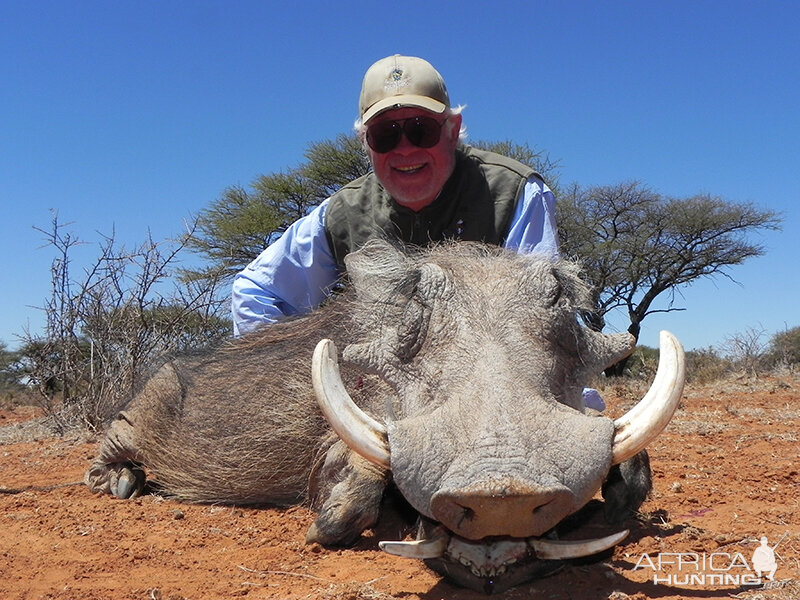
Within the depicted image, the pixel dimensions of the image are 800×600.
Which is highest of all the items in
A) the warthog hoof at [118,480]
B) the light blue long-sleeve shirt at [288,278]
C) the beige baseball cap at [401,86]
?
the beige baseball cap at [401,86]

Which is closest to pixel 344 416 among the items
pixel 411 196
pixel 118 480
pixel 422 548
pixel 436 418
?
pixel 436 418

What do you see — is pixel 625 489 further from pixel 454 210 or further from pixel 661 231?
pixel 661 231

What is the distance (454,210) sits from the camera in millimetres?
3900

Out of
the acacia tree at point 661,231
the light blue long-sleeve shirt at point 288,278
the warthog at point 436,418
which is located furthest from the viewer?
the acacia tree at point 661,231

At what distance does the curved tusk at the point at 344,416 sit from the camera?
2.12 m

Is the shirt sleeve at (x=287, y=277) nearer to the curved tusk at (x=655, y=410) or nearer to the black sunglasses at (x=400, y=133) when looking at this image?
the black sunglasses at (x=400, y=133)

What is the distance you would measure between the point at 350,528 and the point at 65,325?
272 inches

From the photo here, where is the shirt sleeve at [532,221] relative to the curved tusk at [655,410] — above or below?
above

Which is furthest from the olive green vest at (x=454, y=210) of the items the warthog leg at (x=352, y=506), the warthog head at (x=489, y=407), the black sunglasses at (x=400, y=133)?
the warthog leg at (x=352, y=506)

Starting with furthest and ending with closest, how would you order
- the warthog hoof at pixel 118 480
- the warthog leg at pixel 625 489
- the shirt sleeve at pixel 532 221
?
1. the warthog hoof at pixel 118 480
2. the shirt sleeve at pixel 532 221
3. the warthog leg at pixel 625 489

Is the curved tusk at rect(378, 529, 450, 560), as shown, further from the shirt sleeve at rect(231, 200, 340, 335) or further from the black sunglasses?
the shirt sleeve at rect(231, 200, 340, 335)

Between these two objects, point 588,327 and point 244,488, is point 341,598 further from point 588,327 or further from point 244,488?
point 244,488

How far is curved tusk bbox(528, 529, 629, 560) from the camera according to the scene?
76.5 inches

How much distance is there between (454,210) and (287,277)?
101cm
